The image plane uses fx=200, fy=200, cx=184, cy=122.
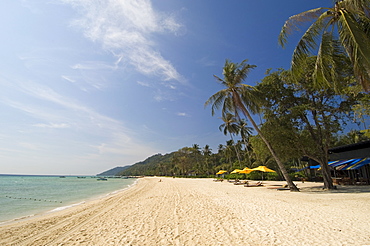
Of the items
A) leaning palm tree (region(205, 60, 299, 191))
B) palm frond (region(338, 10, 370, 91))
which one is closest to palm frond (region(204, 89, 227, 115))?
leaning palm tree (region(205, 60, 299, 191))

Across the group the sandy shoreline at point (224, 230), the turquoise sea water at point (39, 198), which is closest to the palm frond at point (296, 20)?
the sandy shoreline at point (224, 230)

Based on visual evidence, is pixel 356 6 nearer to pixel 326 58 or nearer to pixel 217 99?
pixel 326 58

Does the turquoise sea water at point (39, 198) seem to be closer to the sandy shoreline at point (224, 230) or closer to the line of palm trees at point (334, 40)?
the sandy shoreline at point (224, 230)

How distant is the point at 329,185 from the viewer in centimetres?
1322

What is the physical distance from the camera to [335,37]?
7281mm

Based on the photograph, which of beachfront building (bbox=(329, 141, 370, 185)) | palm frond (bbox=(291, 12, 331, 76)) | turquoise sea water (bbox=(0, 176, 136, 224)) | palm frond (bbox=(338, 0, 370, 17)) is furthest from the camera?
beachfront building (bbox=(329, 141, 370, 185))

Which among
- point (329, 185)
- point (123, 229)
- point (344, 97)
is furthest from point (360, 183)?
point (123, 229)

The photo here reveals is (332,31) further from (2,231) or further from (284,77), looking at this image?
(2,231)

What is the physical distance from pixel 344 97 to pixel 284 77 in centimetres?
365

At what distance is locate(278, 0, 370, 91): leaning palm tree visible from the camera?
5.58 metres

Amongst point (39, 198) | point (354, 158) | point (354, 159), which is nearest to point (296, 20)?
point (354, 158)

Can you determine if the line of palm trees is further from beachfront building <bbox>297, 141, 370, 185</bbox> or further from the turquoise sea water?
the turquoise sea water

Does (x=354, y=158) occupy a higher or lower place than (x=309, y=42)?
lower

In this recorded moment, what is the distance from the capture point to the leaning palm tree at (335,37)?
5582 millimetres
